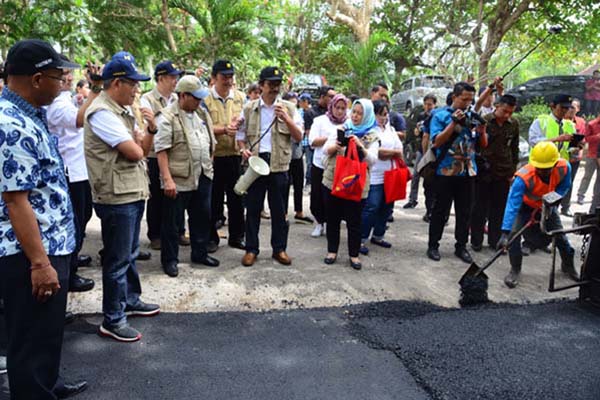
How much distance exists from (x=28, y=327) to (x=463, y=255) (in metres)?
4.44

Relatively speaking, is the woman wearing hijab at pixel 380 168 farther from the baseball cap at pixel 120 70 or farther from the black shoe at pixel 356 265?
the baseball cap at pixel 120 70

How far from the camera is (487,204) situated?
18.6 feet

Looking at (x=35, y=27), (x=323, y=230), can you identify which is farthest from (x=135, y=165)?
(x=35, y=27)

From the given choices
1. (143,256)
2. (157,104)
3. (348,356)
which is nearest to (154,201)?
(143,256)

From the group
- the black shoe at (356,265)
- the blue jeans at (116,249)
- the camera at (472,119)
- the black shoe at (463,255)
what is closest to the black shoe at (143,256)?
the blue jeans at (116,249)

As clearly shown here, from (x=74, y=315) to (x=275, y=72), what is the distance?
8.97 ft

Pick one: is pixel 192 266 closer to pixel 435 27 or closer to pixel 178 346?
pixel 178 346

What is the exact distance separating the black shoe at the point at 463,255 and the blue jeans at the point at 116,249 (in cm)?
362

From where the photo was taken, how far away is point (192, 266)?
15.4 ft

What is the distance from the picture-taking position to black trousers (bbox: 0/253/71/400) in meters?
2.08

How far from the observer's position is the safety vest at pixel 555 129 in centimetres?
663

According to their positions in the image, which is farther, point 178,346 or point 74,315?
point 74,315

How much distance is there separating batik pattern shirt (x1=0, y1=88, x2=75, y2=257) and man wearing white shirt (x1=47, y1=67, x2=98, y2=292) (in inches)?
68.7

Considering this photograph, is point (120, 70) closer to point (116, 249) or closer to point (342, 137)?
point (116, 249)
